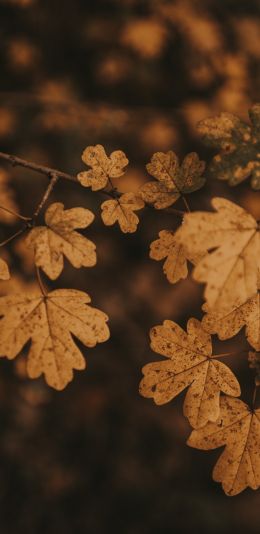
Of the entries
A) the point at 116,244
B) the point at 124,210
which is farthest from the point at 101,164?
the point at 116,244

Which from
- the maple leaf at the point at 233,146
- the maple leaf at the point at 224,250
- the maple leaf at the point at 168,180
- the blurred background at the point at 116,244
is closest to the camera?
the maple leaf at the point at 224,250

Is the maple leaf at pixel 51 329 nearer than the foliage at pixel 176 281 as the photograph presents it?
No

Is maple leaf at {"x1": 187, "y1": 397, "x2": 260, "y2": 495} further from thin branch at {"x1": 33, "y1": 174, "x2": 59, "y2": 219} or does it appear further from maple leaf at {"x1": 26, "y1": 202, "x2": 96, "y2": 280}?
thin branch at {"x1": 33, "y1": 174, "x2": 59, "y2": 219}

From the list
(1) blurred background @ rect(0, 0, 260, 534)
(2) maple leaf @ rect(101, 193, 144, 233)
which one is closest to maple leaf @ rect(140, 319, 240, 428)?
(2) maple leaf @ rect(101, 193, 144, 233)

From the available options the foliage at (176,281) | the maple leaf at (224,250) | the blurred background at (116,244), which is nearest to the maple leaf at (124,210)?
the foliage at (176,281)

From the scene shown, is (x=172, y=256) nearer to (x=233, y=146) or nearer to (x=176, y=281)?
(x=176, y=281)

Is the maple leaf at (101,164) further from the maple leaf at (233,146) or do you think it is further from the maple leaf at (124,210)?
the maple leaf at (233,146)
